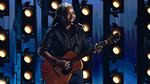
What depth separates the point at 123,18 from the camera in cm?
787

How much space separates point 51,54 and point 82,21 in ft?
6.43

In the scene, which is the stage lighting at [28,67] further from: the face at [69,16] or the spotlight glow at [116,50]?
the face at [69,16]

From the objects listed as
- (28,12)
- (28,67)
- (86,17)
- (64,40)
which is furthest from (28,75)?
(64,40)

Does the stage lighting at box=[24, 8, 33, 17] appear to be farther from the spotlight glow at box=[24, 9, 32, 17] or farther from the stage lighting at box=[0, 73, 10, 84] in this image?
the stage lighting at box=[0, 73, 10, 84]

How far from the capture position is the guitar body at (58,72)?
19.0 feet

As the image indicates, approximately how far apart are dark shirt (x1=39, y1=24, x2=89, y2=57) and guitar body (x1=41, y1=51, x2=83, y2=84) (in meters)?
0.09

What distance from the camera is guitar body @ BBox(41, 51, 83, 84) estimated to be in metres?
5.80

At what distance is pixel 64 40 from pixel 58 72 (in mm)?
412

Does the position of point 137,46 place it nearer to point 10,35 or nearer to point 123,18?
point 123,18

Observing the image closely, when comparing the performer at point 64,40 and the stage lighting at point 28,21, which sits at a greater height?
the stage lighting at point 28,21

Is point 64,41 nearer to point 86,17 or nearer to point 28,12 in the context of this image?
point 86,17

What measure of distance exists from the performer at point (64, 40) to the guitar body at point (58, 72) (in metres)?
0.03

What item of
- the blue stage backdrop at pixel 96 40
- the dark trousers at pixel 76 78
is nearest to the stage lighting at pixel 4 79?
the blue stage backdrop at pixel 96 40

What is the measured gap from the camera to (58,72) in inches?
233
